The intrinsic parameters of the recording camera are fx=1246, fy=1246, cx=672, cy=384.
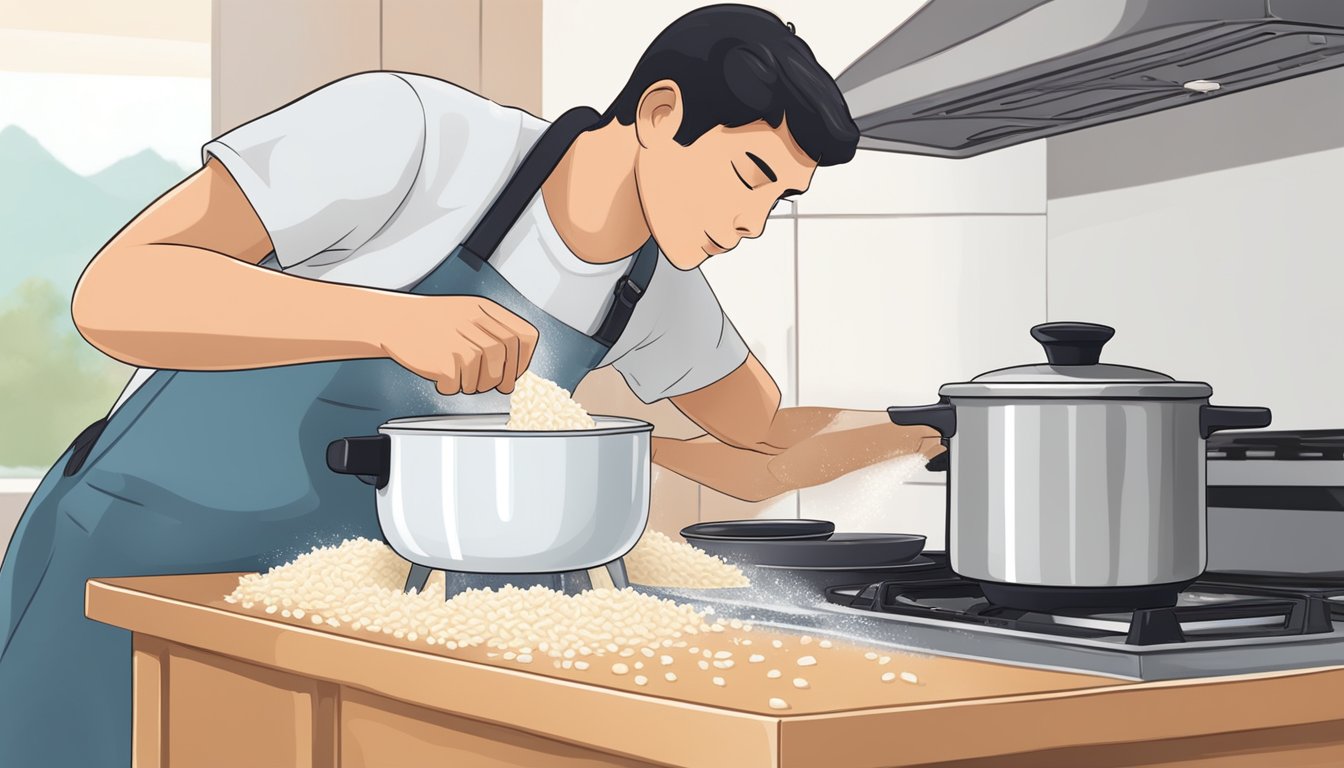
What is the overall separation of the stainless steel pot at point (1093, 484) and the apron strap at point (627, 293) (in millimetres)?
829

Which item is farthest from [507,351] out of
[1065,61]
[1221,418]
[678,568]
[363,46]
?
[363,46]

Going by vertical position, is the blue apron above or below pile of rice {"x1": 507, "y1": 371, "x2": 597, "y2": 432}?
below

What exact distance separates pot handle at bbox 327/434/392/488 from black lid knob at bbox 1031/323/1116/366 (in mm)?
453

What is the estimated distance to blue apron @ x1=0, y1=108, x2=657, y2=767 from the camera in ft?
4.09

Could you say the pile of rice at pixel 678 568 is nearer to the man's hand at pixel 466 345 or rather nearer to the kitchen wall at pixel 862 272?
the man's hand at pixel 466 345

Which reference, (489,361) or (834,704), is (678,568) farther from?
(834,704)

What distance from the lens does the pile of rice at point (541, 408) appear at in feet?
3.11

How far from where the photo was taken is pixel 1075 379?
760 millimetres

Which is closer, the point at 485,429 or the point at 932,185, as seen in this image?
the point at 485,429

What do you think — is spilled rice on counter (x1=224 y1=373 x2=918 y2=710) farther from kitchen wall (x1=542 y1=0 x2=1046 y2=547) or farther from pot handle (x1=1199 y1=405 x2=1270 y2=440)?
kitchen wall (x1=542 y1=0 x2=1046 y2=547)

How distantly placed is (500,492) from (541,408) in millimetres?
143

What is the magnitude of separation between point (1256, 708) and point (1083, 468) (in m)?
0.16

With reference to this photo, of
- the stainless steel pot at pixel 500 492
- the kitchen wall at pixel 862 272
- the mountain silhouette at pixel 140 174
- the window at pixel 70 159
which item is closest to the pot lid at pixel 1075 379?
the stainless steel pot at pixel 500 492

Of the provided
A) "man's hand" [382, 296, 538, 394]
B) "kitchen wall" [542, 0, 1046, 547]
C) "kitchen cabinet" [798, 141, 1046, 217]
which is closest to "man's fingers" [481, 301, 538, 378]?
"man's hand" [382, 296, 538, 394]
